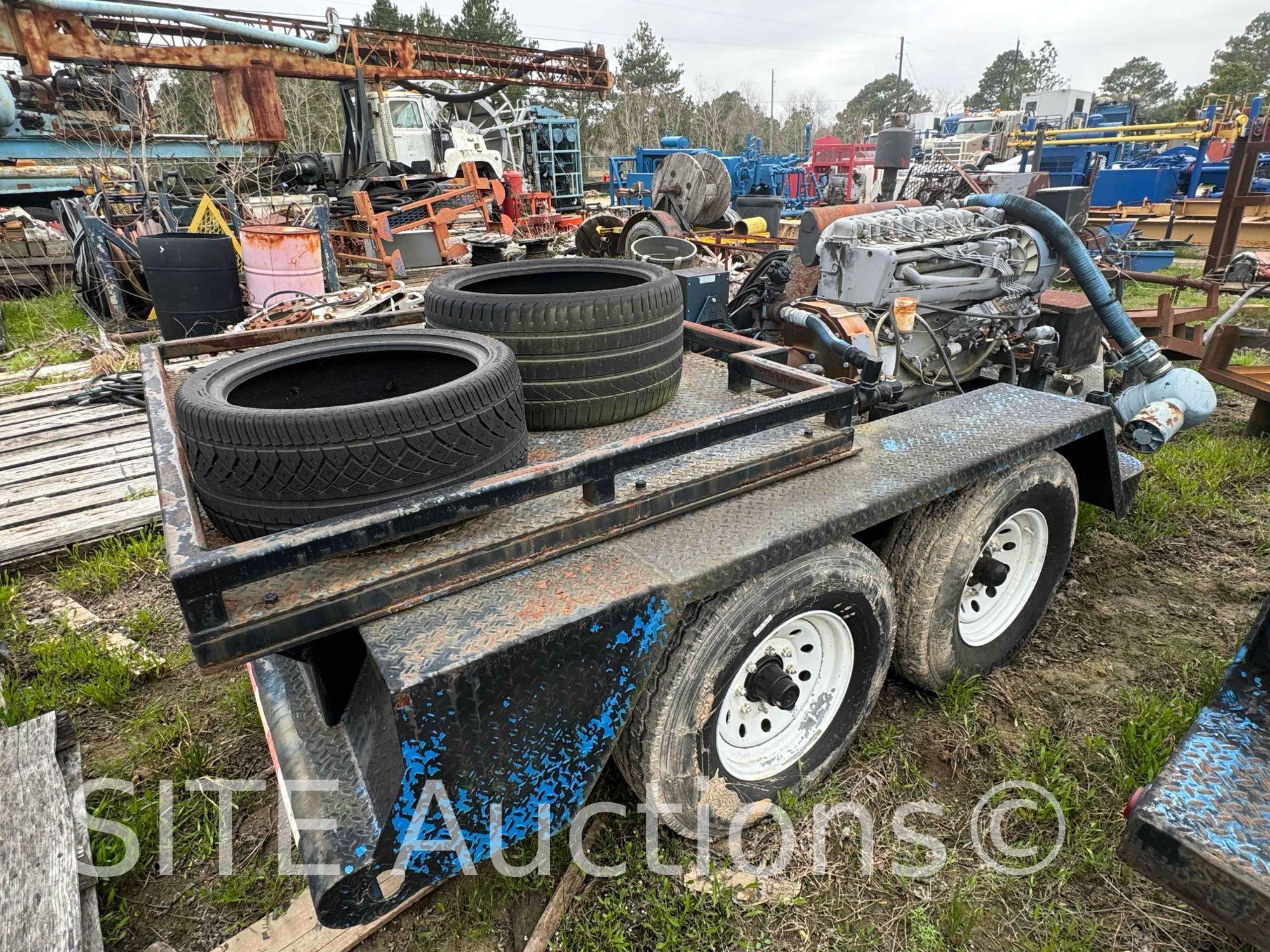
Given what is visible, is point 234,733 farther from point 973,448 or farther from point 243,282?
point 243,282

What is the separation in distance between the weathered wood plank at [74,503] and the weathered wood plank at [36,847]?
1.80 metres

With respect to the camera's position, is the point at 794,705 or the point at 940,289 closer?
the point at 794,705

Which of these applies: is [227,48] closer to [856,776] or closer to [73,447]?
[73,447]

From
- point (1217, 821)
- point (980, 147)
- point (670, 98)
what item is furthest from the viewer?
point (670, 98)

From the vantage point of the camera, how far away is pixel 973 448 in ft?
8.23

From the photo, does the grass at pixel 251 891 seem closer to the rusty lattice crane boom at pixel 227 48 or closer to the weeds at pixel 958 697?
the weeds at pixel 958 697

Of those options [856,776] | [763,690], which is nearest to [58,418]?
[763,690]

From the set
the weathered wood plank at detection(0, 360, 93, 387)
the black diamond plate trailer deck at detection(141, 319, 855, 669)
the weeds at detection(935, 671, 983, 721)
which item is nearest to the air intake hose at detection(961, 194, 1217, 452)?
the weeds at detection(935, 671, 983, 721)

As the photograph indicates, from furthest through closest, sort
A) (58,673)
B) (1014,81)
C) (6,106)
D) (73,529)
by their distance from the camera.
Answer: (1014,81), (6,106), (73,529), (58,673)

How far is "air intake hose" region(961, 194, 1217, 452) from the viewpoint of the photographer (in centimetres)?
370

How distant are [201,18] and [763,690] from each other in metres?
12.7

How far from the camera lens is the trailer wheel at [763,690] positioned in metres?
1.92

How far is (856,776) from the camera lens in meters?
2.49

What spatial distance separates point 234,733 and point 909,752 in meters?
2.47
